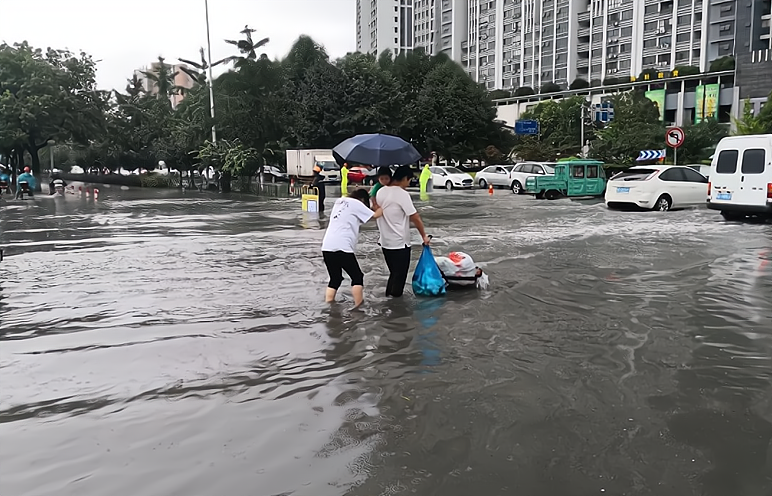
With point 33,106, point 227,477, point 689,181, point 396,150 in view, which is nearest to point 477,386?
point 227,477

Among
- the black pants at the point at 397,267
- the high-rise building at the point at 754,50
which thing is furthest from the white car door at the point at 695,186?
the high-rise building at the point at 754,50

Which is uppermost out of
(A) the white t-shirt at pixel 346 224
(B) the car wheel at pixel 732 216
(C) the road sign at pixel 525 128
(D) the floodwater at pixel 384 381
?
(C) the road sign at pixel 525 128

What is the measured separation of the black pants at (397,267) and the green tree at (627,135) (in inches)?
1311

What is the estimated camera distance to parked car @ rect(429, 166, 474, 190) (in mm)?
38719

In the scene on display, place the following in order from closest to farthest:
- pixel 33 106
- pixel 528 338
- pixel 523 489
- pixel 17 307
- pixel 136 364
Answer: pixel 523 489 → pixel 136 364 → pixel 528 338 → pixel 17 307 → pixel 33 106

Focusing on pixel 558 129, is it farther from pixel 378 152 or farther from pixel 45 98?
pixel 378 152

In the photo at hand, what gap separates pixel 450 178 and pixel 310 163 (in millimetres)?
9335

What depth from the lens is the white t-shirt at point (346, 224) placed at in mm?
7777

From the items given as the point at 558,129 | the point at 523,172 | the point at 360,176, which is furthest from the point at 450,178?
the point at 558,129

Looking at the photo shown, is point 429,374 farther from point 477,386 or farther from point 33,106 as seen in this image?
point 33,106

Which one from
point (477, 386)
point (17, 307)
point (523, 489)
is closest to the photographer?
point (523, 489)

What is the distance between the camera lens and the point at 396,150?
340 inches

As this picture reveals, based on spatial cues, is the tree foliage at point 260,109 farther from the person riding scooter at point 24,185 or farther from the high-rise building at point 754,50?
the high-rise building at point 754,50

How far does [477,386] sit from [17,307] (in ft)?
19.3
